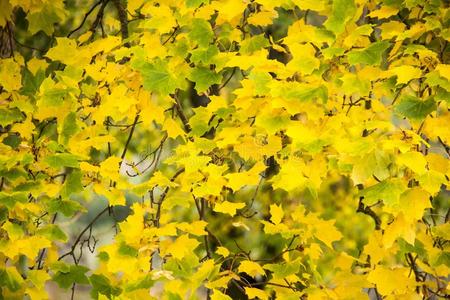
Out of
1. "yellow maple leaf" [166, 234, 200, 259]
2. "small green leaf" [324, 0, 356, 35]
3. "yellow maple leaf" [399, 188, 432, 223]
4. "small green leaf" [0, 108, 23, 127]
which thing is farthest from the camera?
"small green leaf" [0, 108, 23, 127]

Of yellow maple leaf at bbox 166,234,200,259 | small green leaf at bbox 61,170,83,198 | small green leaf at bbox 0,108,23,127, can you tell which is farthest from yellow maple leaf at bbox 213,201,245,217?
small green leaf at bbox 0,108,23,127

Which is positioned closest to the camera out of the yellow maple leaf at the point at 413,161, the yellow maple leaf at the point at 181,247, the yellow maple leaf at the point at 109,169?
the yellow maple leaf at the point at 413,161

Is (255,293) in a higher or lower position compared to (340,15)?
lower

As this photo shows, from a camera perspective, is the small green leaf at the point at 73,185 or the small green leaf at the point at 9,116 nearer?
the small green leaf at the point at 73,185

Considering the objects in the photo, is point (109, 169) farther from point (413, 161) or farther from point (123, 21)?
point (413, 161)

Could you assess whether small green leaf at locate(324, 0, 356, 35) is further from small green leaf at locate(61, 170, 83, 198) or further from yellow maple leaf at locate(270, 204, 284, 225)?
small green leaf at locate(61, 170, 83, 198)

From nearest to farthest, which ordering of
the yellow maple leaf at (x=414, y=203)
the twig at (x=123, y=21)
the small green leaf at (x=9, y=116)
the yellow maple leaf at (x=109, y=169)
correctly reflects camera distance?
the yellow maple leaf at (x=414, y=203)
the yellow maple leaf at (x=109, y=169)
the small green leaf at (x=9, y=116)
the twig at (x=123, y=21)

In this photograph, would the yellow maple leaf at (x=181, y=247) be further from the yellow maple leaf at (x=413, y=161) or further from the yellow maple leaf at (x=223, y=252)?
the yellow maple leaf at (x=413, y=161)

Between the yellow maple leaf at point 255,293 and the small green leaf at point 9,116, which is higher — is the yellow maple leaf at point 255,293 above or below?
below

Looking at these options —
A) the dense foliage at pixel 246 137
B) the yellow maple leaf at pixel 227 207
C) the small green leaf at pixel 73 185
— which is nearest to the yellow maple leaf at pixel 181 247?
the dense foliage at pixel 246 137

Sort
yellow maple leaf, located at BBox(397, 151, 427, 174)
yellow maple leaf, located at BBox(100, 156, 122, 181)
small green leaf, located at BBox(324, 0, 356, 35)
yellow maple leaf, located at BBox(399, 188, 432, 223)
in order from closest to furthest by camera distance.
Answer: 1. yellow maple leaf, located at BBox(397, 151, 427, 174)
2. yellow maple leaf, located at BBox(399, 188, 432, 223)
3. small green leaf, located at BBox(324, 0, 356, 35)
4. yellow maple leaf, located at BBox(100, 156, 122, 181)

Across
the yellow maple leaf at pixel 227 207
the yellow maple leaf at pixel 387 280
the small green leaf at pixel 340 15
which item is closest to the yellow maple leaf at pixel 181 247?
the yellow maple leaf at pixel 227 207

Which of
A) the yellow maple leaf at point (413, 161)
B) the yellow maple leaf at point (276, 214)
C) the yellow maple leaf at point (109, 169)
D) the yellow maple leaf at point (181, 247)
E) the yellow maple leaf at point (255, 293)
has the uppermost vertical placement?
the yellow maple leaf at point (413, 161)

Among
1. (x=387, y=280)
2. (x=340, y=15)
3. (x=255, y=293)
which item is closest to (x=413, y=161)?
(x=340, y=15)
